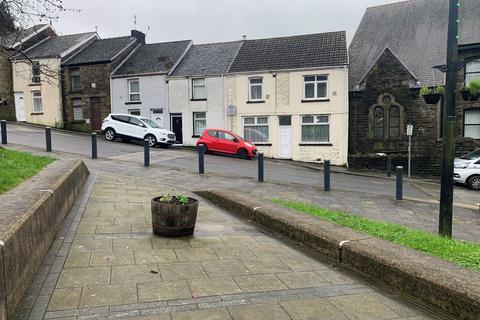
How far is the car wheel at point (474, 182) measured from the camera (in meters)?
18.8

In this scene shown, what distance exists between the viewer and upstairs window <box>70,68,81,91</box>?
107ft

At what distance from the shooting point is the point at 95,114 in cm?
3262

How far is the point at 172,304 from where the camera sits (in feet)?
12.3

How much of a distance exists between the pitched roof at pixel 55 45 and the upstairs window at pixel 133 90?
7.08 meters

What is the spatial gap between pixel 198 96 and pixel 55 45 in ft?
48.8

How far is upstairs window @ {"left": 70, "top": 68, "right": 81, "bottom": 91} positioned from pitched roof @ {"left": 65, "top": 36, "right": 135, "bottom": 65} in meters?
0.64

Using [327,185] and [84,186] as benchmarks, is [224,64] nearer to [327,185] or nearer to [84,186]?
[327,185]

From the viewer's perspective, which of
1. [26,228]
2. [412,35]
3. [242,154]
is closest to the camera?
[26,228]

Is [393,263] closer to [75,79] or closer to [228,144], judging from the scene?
[228,144]

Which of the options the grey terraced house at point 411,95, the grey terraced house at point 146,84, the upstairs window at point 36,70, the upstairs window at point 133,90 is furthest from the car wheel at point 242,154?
the upstairs window at point 36,70

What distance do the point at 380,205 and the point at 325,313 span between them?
9455 mm

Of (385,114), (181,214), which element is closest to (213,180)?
(181,214)

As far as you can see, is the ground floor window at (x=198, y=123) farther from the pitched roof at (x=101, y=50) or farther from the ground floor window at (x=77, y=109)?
the ground floor window at (x=77, y=109)

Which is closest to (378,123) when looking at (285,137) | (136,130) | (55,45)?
(285,137)
